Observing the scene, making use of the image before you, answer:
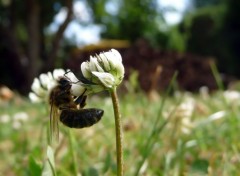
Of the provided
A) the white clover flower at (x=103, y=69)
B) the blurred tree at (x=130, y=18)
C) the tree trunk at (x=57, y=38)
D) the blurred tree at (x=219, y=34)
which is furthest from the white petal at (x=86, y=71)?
the blurred tree at (x=130, y=18)

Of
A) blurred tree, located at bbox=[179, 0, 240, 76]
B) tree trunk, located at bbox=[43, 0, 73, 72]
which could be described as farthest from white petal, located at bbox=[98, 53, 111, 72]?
tree trunk, located at bbox=[43, 0, 73, 72]

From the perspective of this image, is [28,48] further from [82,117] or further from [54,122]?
[82,117]

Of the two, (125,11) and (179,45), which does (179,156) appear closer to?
(179,45)

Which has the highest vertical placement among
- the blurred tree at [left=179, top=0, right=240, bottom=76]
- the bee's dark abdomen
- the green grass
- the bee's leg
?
the blurred tree at [left=179, top=0, right=240, bottom=76]

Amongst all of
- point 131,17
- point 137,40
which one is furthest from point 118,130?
point 131,17

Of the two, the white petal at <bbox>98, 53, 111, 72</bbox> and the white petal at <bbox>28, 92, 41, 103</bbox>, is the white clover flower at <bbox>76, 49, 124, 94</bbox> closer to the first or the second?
the white petal at <bbox>98, 53, 111, 72</bbox>
